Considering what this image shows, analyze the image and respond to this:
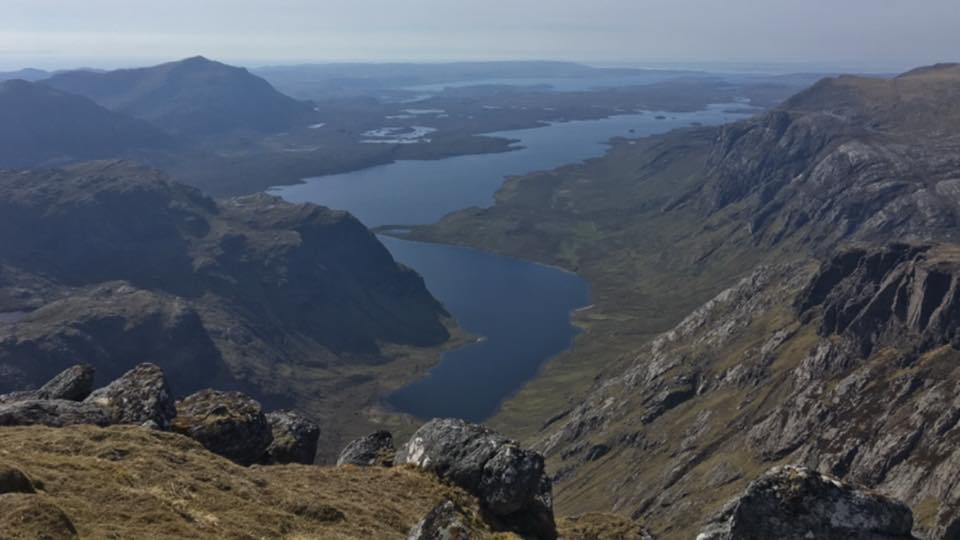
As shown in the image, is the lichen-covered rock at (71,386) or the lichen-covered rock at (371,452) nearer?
the lichen-covered rock at (371,452)

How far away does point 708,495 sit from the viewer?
5974 inches

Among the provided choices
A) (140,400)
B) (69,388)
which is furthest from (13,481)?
(69,388)

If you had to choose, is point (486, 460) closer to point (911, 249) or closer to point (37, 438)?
point (37, 438)

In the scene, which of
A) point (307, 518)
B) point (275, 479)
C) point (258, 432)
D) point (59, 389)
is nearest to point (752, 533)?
point (307, 518)

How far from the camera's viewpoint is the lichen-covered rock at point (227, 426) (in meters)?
42.5

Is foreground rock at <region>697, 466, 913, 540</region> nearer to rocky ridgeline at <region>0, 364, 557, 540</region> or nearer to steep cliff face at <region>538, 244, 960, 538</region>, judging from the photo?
rocky ridgeline at <region>0, 364, 557, 540</region>

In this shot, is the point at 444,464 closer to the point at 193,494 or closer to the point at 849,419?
the point at 193,494

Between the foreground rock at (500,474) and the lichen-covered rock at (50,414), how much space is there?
1885 cm

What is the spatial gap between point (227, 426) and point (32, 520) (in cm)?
1967

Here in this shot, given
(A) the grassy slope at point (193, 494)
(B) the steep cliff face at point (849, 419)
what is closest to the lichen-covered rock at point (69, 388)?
(A) the grassy slope at point (193, 494)

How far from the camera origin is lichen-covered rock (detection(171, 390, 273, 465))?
42.5 m

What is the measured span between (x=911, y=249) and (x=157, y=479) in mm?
205937

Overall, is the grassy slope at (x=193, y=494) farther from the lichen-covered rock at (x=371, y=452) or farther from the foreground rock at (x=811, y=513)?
the foreground rock at (x=811, y=513)

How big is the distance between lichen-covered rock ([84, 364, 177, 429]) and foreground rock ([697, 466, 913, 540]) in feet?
105
